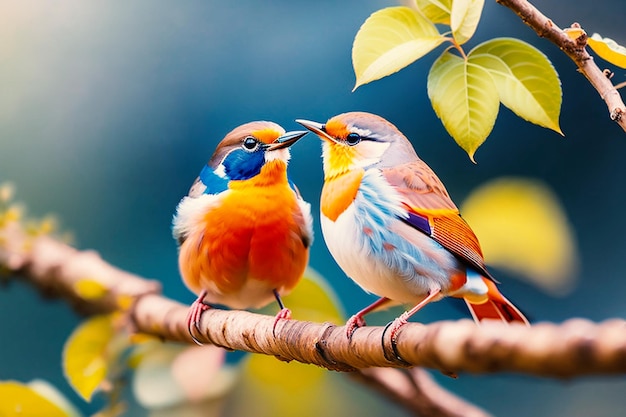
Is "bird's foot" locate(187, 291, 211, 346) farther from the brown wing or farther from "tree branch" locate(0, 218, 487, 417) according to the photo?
the brown wing

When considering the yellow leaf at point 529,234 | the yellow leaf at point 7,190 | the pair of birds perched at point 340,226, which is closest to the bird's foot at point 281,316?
the pair of birds perched at point 340,226

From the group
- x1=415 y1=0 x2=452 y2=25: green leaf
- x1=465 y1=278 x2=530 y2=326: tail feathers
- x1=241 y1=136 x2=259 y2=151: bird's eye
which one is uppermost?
x1=415 y1=0 x2=452 y2=25: green leaf

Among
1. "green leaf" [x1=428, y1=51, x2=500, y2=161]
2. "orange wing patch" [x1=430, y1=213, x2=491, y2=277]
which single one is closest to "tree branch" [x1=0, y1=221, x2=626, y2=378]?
"orange wing patch" [x1=430, y1=213, x2=491, y2=277]

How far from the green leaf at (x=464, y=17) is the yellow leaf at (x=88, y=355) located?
709 mm

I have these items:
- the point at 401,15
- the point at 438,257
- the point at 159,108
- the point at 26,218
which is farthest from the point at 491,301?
the point at 26,218

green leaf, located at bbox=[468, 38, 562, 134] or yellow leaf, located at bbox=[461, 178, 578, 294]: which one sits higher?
green leaf, located at bbox=[468, 38, 562, 134]

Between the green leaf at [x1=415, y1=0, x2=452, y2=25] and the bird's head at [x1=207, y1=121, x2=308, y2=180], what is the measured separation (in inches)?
8.3

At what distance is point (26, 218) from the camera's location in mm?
1190

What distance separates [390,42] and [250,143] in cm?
23

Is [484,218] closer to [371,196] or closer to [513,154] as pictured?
[513,154]

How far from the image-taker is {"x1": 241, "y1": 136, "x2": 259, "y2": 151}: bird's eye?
0.89m

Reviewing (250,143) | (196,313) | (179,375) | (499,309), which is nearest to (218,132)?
(250,143)

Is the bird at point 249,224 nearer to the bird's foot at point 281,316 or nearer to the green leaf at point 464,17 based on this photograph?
the bird's foot at point 281,316

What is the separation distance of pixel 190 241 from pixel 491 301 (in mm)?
391
